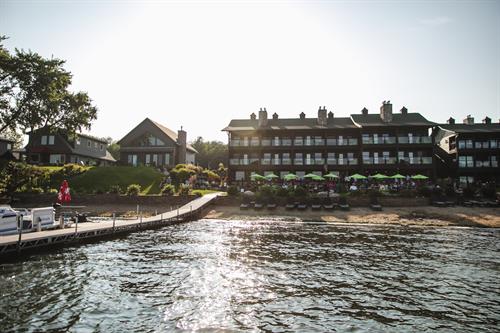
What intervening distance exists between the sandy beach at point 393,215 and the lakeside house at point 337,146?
12.8 metres

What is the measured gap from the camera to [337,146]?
152 ft

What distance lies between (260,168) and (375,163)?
1713 centimetres

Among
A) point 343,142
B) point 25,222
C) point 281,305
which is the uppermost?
point 343,142

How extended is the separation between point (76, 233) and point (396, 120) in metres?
46.0

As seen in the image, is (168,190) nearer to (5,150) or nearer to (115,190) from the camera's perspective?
(115,190)

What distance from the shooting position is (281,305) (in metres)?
9.23

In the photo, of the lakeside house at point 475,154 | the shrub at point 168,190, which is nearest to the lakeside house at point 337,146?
the lakeside house at point 475,154

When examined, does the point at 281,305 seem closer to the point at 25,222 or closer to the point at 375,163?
the point at 25,222

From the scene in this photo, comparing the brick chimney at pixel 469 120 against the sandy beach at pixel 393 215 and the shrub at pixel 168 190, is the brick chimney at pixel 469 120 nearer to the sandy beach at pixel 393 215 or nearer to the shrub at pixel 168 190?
the sandy beach at pixel 393 215

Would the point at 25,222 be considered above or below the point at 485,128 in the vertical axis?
below

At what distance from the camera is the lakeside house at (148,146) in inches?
2057

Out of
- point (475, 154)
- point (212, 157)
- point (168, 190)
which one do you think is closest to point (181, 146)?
point (168, 190)

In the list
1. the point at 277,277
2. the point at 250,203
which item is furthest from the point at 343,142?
the point at 277,277

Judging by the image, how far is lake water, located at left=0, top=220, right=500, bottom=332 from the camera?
26.5ft
